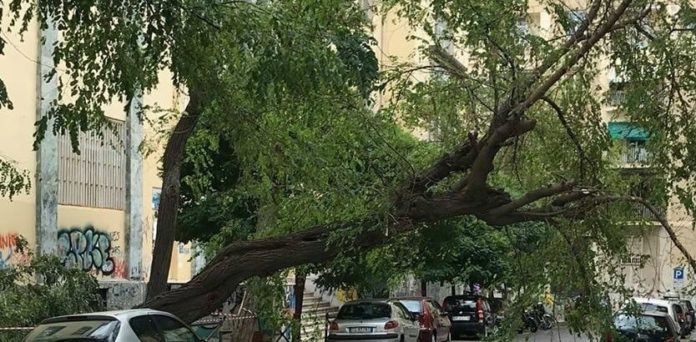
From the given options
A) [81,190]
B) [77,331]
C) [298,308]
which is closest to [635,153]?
[77,331]

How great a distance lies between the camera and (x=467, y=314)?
30.5 m

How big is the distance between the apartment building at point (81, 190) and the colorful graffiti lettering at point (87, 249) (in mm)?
23

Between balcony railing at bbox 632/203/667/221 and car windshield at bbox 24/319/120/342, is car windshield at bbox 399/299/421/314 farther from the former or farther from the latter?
car windshield at bbox 24/319/120/342

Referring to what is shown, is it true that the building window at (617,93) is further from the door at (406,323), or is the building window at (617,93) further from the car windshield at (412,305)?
the car windshield at (412,305)

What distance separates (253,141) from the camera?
11.6 metres

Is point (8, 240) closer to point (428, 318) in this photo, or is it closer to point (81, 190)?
point (81, 190)

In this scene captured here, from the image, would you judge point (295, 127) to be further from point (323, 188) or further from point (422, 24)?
point (422, 24)

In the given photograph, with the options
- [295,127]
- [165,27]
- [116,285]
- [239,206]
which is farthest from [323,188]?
[116,285]

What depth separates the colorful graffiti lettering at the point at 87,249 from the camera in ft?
66.3

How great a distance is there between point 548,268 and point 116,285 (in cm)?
1254

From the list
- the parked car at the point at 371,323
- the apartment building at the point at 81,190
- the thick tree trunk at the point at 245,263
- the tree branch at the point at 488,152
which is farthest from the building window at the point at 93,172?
the tree branch at the point at 488,152

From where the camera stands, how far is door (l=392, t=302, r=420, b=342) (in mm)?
23188

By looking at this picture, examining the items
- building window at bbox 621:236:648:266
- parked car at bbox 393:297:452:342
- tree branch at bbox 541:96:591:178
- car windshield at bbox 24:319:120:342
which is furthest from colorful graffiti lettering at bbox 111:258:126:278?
tree branch at bbox 541:96:591:178

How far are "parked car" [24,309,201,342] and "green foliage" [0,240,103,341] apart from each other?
11.6 ft
